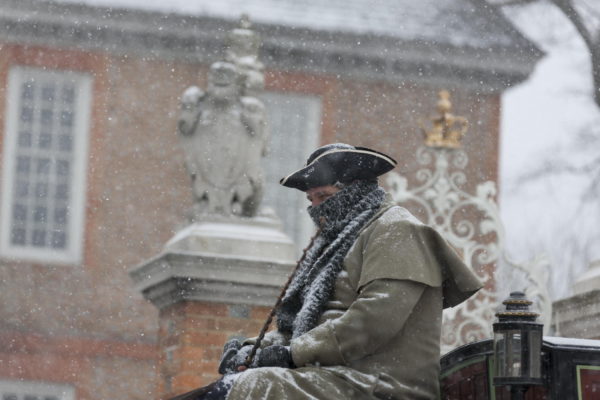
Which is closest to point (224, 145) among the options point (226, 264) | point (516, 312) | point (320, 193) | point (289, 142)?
point (226, 264)

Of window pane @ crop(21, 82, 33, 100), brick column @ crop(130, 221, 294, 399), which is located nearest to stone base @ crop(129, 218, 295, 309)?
brick column @ crop(130, 221, 294, 399)

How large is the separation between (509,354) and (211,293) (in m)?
3.34

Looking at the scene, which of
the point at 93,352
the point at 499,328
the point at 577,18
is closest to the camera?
the point at 499,328

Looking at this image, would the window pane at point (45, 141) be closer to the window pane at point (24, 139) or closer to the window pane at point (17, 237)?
the window pane at point (24, 139)

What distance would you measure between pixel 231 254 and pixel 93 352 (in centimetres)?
1127

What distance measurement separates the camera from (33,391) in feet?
62.1

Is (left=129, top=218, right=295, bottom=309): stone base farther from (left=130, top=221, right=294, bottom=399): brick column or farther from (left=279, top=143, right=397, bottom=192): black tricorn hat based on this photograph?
(left=279, top=143, right=397, bottom=192): black tricorn hat

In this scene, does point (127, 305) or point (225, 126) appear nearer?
point (225, 126)

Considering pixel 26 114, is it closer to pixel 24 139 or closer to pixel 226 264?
pixel 24 139

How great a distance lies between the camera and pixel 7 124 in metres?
20.2

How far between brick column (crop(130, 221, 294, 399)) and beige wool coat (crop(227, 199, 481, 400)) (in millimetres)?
3128

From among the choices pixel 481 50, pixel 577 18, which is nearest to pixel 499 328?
pixel 577 18

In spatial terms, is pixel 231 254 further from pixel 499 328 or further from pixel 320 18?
pixel 320 18

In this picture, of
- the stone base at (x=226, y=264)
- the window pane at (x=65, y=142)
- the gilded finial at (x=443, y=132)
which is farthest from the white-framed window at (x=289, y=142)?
the stone base at (x=226, y=264)
